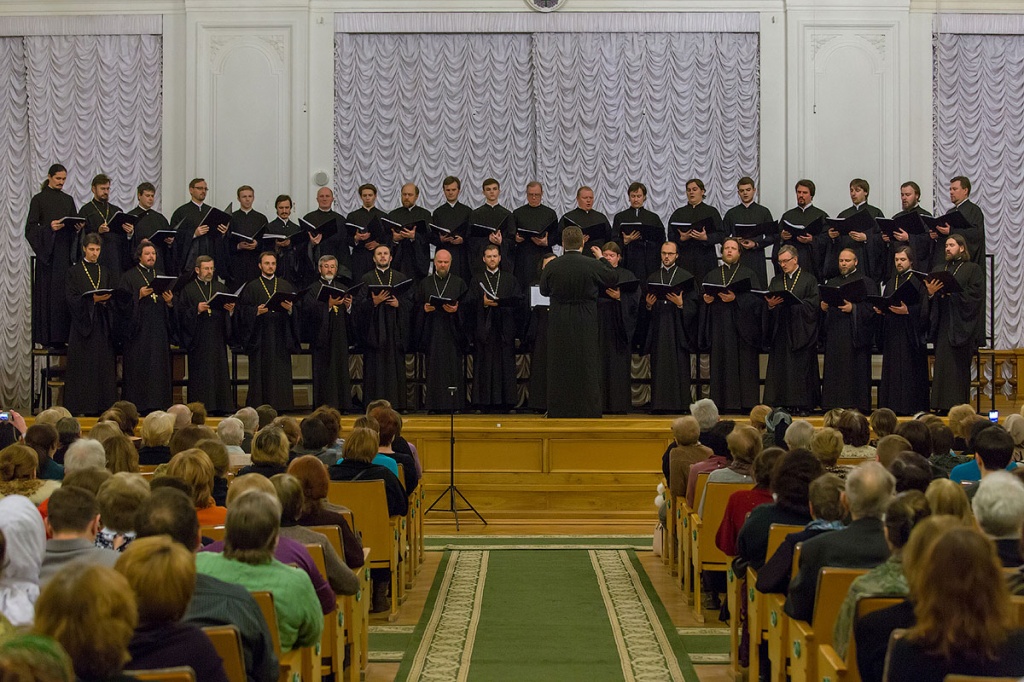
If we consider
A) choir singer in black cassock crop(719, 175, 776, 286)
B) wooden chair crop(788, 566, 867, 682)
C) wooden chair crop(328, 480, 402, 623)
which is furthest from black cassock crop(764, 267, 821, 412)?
wooden chair crop(788, 566, 867, 682)

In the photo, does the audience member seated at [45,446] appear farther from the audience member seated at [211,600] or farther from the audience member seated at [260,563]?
the audience member seated at [211,600]

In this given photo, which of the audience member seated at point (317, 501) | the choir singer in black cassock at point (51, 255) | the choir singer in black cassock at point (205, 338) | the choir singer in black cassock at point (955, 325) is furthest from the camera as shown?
the choir singer in black cassock at point (51, 255)

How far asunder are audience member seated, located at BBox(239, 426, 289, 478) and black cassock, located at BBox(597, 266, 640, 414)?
21.1ft

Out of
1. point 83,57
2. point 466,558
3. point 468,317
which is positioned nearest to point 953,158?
point 468,317

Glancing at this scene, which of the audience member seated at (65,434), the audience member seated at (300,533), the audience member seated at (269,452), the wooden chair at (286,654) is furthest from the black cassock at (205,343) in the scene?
the wooden chair at (286,654)

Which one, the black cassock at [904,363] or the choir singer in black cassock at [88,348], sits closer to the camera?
the black cassock at [904,363]

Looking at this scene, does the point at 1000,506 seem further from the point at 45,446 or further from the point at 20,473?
the point at 45,446

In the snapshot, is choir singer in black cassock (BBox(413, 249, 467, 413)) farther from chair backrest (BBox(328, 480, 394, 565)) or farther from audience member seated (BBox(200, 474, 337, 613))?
audience member seated (BBox(200, 474, 337, 613))

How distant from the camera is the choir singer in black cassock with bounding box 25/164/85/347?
43.7 ft

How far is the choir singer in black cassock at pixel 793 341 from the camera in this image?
39.6 feet

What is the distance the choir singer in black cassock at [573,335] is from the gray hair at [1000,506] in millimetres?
7315

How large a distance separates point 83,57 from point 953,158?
1094 cm

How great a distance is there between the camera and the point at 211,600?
11.8 feet

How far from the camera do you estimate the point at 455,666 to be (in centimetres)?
610
